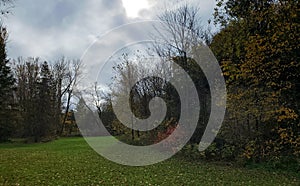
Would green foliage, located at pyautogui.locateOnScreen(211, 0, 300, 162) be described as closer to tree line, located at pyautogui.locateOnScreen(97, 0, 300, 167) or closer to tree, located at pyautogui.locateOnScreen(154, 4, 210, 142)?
tree line, located at pyautogui.locateOnScreen(97, 0, 300, 167)

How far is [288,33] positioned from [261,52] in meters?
0.94

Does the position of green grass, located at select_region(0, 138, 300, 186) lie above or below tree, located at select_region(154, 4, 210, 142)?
below

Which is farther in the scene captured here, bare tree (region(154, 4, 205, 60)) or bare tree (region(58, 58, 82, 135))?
bare tree (region(58, 58, 82, 135))

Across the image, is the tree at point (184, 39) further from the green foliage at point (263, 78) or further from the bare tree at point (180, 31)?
the green foliage at point (263, 78)

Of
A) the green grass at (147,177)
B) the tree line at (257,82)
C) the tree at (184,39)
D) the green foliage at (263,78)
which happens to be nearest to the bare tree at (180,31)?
the tree at (184,39)

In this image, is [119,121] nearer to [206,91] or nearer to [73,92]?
[206,91]

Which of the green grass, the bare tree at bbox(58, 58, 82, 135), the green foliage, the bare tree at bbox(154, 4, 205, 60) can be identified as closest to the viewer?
the green grass

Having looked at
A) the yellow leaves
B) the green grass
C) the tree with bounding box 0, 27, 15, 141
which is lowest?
the green grass

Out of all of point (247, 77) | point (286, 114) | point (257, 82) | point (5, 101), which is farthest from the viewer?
point (5, 101)

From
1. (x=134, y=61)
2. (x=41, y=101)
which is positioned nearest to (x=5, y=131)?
(x=41, y=101)

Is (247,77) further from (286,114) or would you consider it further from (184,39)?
(184,39)

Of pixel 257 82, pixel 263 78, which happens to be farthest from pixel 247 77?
pixel 263 78

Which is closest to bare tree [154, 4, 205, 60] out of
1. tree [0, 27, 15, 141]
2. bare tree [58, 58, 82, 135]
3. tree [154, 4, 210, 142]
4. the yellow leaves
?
tree [154, 4, 210, 142]

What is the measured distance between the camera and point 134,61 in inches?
698
